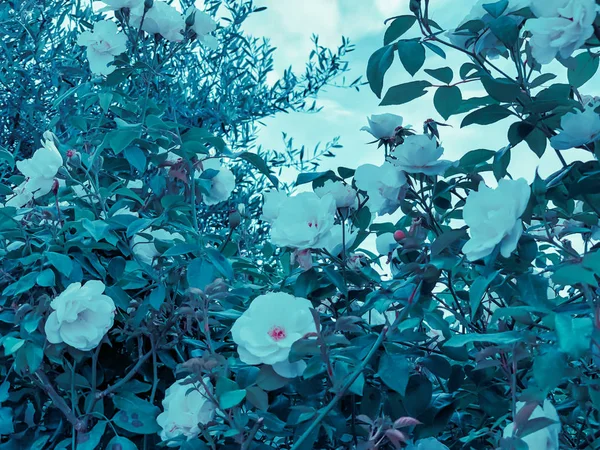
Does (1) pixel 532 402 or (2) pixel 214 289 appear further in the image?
(2) pixel 214 289

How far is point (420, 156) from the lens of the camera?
87cm

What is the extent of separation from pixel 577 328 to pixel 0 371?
98cm

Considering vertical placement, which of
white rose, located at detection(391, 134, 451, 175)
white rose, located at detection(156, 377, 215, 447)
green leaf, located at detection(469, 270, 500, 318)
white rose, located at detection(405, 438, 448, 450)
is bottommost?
white rose, located at detection(156, 377, 215, 447)

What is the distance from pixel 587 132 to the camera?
787mm

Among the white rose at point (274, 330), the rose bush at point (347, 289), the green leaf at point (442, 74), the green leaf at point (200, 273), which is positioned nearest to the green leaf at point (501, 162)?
the rose bush at point (347, 289)

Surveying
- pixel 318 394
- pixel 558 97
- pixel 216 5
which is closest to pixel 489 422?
pixel 318 394

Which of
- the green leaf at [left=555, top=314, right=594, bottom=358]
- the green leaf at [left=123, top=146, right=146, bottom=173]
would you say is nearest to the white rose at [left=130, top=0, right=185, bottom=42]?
the green leaf at [left=123, top=146, right=146, bottom=173]

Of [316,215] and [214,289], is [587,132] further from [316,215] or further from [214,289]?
[214,289]

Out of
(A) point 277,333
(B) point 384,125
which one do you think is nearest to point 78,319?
(A) point 277,333

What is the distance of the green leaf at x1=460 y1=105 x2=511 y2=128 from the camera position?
88cm

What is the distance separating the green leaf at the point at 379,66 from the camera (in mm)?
899

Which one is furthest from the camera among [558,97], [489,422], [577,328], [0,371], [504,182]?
[0,371]

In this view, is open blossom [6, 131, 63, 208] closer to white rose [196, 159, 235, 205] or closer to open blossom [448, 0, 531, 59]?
white rose [196, 159, 235, 205]

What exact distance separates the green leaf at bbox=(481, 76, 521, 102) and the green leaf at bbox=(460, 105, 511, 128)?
0.16 ft
